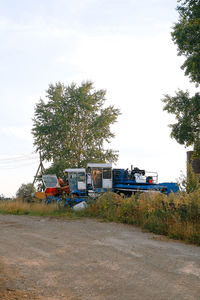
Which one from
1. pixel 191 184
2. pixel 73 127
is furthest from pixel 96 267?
pixel 73 127

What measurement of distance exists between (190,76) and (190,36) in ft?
9.94

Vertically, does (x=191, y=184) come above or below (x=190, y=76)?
below

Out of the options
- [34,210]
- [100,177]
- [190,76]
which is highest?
[190,76]

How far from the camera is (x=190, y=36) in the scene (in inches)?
846

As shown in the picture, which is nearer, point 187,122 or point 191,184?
point 191,184

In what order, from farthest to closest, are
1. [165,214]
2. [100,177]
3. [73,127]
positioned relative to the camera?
[73,127]
[100,177]
[165,214]

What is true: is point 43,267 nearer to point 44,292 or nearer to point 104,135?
point 44,292

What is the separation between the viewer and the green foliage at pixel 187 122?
2361cm

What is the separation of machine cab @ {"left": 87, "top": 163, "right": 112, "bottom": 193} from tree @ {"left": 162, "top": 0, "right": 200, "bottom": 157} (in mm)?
5859

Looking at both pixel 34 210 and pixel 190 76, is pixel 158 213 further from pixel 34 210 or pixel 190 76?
pixel 190 76

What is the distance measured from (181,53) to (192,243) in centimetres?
1701

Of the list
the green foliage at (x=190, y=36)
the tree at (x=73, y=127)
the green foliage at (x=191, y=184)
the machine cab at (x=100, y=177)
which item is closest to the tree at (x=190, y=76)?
the green foliage at (x=190, y=36)

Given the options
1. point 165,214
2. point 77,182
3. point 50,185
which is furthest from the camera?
point 50,185

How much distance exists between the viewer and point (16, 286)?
5.48 meters
